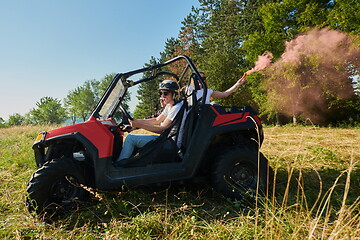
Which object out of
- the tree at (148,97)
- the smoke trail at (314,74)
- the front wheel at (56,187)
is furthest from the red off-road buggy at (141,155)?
the tree at (148,97)

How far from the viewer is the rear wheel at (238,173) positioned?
111 inches

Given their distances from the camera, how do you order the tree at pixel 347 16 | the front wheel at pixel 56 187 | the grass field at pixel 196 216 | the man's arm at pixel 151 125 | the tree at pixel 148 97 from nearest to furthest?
1. the grass field at pixel 196 216
2. the front wheel at pixel 56 187
3. the man's arm at pixel 151 125
4. the tree at pixel 347 16
5. the tree at pixel 148 97

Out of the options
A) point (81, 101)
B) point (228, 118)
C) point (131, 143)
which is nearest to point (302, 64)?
point (228, 118)

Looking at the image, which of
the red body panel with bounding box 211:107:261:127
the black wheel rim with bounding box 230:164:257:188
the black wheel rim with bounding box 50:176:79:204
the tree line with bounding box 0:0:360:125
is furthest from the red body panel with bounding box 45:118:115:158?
the tree line with bounding box 0:0:360:125

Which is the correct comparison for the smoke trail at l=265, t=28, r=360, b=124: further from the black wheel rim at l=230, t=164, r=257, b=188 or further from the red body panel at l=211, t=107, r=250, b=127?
the black wheel rim at l=230, t=164, r=257, b=188

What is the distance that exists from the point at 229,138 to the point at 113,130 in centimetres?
155

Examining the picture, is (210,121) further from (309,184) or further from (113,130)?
(309,184)

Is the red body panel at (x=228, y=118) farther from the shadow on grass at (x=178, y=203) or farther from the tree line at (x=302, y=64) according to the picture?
the tree line at (x=302, y=64)

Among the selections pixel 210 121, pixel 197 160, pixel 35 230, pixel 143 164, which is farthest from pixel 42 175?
pixel 210 121

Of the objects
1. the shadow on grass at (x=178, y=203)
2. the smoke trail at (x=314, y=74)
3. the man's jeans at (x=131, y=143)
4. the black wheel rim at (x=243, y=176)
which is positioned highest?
the smoke trail at (x=314, y=74)

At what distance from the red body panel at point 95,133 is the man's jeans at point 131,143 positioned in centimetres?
26

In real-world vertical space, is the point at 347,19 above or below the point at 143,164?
above

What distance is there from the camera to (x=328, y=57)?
526 inches

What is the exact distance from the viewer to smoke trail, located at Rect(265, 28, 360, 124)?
43.3 feet
